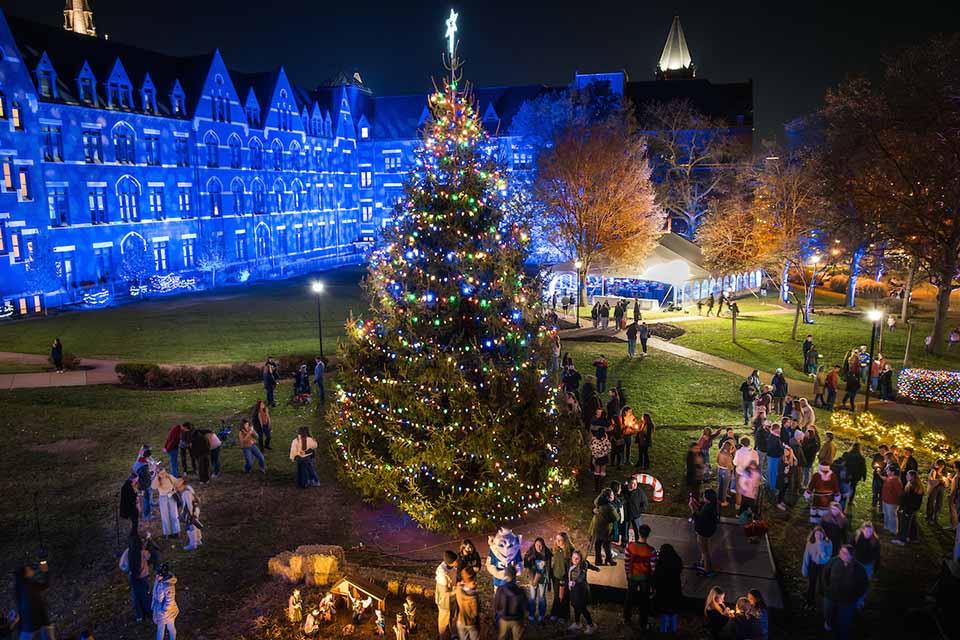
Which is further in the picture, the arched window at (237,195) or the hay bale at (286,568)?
the arched window at (237,195)

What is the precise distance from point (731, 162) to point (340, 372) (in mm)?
48233

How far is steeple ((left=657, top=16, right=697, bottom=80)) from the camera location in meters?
97.9

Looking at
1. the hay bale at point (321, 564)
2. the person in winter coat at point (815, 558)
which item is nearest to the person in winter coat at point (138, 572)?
the hay bale at point (321, 564)

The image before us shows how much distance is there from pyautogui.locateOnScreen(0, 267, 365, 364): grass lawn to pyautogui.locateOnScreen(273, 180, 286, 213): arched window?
1665cm

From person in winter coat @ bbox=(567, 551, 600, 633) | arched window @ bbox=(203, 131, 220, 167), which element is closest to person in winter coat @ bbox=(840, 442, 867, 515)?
person in winter coat @ bbox=(567, 551, 600, 633)

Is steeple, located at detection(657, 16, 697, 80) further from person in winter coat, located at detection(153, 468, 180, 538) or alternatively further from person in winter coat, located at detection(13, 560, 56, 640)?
person in winter coat, located at detection(13, 560, 56, 640)

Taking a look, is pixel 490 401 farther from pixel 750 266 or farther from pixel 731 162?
pixel 731 162

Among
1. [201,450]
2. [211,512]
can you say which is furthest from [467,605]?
[201,450]

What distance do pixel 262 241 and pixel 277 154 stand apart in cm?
797

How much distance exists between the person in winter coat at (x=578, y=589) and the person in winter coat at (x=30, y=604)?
7.11m

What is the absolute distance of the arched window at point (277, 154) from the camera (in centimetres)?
5934

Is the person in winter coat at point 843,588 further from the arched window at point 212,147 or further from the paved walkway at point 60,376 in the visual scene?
the arched window at point 212,147

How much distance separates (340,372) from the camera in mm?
12938

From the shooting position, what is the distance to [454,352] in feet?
39.2
